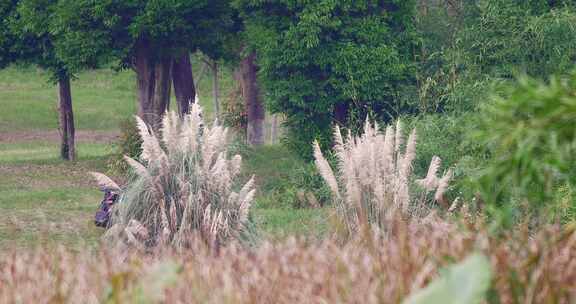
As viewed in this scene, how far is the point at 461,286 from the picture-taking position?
9.29 feet

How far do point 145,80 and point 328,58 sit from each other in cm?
534

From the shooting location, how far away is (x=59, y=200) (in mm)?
19422

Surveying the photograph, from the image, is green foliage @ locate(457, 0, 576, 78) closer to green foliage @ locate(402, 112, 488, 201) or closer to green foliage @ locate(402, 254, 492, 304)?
green foliage @ locate(402, 112, 488, 201)

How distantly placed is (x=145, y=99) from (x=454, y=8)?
7.46 m

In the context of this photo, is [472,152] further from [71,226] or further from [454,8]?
[454,8]

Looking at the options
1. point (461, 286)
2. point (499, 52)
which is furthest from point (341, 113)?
point (461, 286)

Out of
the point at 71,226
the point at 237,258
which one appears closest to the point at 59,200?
the point at 71,226

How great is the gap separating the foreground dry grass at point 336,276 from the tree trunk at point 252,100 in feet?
72.9

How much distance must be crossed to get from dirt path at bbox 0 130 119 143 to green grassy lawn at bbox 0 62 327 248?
36 mm

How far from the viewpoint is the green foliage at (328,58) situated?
20625 mm

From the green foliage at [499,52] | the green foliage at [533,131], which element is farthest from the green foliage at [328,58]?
the green foliage at [533,131]

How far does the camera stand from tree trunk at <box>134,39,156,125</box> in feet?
76.7

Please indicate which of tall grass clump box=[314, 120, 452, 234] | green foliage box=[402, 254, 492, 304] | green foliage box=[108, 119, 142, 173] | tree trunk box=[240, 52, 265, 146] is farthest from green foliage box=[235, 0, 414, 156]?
green foliage box=[402, 254, 492, 304]

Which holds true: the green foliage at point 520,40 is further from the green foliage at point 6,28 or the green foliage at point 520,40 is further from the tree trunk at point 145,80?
the green foliage at point 6,28
